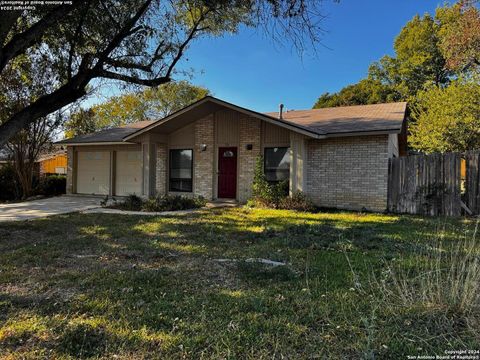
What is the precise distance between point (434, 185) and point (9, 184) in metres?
18.4

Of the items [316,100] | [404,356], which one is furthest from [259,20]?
[316,100]

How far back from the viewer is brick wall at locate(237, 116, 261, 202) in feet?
43.3

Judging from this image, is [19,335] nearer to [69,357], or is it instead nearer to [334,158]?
[69,357]

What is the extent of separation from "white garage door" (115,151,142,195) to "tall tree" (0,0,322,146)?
23.4 feet

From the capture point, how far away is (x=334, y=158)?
11766 mm

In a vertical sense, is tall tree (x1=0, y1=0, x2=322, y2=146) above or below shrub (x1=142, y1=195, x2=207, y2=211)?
above

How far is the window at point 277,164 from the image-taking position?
12.7 m

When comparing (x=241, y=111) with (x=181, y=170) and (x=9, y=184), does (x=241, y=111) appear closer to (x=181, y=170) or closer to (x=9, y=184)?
(x=181, y=170)

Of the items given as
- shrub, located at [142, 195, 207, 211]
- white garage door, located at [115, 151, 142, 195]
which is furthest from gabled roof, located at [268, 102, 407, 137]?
white garage door, located at [115, 151, 142, 195]

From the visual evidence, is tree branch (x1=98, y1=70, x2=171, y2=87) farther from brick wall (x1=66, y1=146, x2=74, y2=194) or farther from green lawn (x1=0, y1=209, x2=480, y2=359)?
brick wall (x1=66, y1=146, x2=74, y2=194)

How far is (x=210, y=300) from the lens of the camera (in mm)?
3533

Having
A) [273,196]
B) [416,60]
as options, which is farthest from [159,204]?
[416,60]

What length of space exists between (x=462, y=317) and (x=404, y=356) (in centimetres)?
83

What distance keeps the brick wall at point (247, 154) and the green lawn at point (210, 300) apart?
21.1 ft
